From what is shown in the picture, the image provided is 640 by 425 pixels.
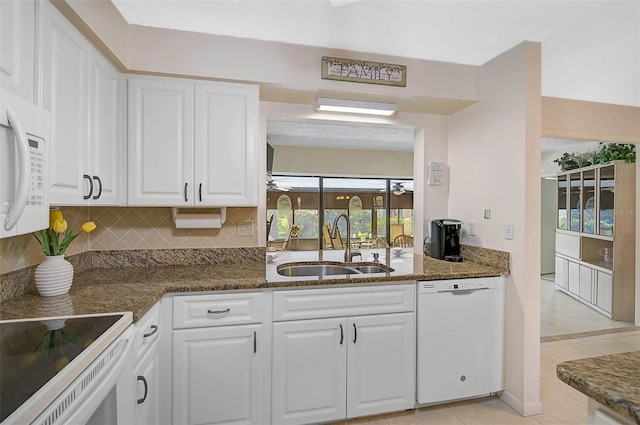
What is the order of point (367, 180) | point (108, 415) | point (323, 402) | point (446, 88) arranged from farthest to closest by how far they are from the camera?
point (367, 180)
point (446, 88)
point (323, 402)
point (108, 415)

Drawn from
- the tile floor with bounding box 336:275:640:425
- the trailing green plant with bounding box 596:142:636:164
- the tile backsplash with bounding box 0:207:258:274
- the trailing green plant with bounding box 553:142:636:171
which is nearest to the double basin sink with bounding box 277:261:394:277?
the tile backsplash with bounding box 0:207:258:274

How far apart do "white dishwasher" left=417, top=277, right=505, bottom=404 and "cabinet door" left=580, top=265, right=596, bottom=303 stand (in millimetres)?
3138

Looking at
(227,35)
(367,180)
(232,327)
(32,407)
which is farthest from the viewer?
(367,180)

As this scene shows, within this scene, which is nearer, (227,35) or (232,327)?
(232,327)

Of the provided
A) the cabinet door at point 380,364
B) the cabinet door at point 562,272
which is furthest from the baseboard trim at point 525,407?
the cabinet door at point 562,272

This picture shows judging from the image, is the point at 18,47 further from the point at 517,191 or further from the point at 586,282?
the point at 586,282

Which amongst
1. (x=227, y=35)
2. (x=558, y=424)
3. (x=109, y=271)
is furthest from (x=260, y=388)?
(x=227, y=35)

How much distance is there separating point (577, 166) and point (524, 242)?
364cm

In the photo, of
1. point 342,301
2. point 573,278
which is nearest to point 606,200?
point 573,278

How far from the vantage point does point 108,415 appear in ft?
3.79

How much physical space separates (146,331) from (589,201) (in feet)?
17.4

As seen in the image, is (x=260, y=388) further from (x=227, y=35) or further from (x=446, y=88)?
(x=446, y=88)

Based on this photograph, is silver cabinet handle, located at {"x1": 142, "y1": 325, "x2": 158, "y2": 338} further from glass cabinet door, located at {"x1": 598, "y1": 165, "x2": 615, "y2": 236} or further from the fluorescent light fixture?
glass cabinet door, located at {"x1": 598, "y1": 165, "x2": 615, "y2": 236}

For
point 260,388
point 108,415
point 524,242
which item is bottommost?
point 260,388
